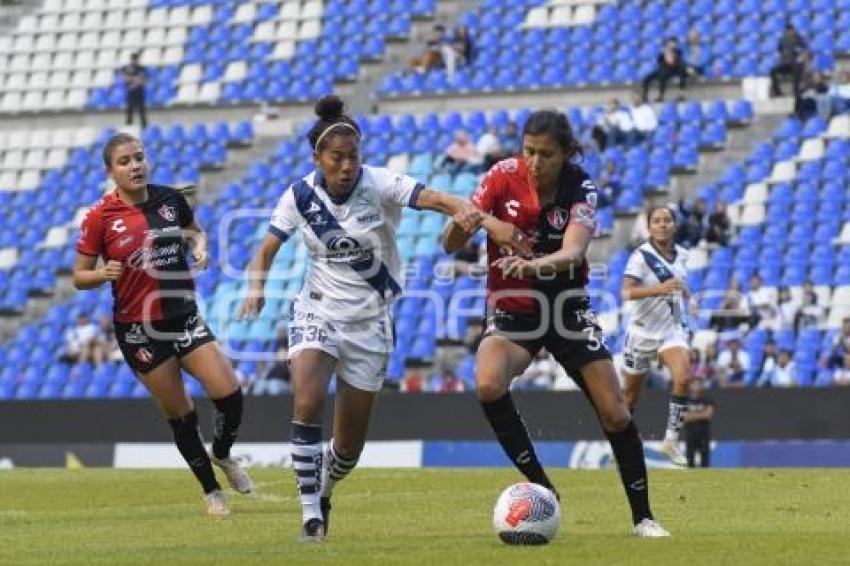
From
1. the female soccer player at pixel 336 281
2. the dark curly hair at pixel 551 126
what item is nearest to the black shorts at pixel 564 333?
the female soccer player at pixel 336 281

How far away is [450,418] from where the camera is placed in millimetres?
28203

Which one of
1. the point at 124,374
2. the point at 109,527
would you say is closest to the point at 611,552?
the point at 109,527

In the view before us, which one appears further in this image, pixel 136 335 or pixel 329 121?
pixel 136 335

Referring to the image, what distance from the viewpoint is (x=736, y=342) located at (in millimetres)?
29375

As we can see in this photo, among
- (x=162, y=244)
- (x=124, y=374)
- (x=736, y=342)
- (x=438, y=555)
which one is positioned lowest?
(x=124, y=374)

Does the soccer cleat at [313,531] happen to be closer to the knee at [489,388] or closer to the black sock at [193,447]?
the knee at [489,388]

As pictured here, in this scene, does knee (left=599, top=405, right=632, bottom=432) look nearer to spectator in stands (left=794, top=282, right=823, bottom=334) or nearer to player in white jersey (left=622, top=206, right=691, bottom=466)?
player in white jersey (left=622, top=206, right=691, bottom=466)

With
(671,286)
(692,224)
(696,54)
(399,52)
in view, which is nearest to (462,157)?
(696,54)

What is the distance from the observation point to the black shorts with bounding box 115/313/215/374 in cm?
1536

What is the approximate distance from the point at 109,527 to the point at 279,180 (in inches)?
1008

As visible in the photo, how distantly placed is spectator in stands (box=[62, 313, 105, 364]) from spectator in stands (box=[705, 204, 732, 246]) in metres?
11.8

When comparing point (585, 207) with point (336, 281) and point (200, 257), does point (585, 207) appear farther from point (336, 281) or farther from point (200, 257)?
point (200, 257)

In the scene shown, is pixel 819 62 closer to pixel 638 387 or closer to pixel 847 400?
pixel 847 400

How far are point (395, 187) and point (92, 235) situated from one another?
3756 mm
